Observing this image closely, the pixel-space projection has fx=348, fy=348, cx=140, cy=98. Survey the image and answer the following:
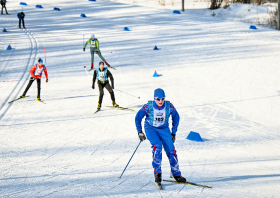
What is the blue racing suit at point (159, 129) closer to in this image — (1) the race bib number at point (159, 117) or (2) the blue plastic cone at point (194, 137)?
(1) the race bib number at point (159, 117)

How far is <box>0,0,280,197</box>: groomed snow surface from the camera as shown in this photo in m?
6.16

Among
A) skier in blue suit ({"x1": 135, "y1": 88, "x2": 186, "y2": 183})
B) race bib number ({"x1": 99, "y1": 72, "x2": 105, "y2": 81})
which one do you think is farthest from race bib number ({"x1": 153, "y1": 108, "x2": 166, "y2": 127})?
race bib number ({"x1": 99, "y1": 72, "x2": 105, "y2": 81})

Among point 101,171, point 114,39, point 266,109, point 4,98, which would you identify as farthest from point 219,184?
point 114,39

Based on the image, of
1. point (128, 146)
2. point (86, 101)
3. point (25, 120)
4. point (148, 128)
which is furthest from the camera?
point (86, 101)

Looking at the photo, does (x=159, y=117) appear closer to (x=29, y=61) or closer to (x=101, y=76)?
(x=101, y=76)

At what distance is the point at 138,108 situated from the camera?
35.5 ft

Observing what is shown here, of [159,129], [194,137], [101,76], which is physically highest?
[101,76]

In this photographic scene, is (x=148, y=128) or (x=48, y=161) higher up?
(x=148, y=128)

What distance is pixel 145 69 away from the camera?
1564 centimetres

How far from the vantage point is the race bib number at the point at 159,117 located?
5680mm

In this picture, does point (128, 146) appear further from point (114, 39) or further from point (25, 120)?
point (114, 39)

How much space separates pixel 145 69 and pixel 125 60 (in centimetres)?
188

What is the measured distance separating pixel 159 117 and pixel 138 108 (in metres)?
5.13

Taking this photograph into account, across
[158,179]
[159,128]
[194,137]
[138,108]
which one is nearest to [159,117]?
[159,128]
